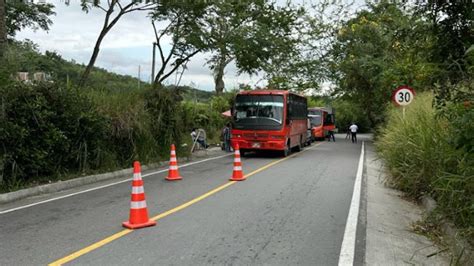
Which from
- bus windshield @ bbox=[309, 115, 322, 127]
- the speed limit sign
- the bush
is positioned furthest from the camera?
bus windshield @ bbox=[309, 115, 322, 127]

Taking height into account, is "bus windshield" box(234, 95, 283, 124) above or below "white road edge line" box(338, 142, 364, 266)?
above

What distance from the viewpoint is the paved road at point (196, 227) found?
5.60 metres

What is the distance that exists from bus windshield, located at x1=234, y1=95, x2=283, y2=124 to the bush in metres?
8.22

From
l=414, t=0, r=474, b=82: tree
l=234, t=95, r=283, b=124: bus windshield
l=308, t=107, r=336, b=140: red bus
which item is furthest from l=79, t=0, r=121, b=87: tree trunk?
l=308, t=107, r=336, b=140: red bus

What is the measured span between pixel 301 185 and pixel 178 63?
1298 centimetres

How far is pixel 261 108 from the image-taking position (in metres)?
20.2

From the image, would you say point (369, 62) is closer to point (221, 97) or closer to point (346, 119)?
point (221, 97)

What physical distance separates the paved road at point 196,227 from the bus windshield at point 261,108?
8531 millimetres

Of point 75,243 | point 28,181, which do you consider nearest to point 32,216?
point 75,243

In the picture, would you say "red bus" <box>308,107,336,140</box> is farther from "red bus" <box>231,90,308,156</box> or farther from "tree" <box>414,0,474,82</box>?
"tree" <box>414,0,474,82</box>

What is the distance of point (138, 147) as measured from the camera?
50.7 feet

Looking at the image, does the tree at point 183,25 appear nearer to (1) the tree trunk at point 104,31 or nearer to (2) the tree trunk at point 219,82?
(1) the tree trunk at point 104,31

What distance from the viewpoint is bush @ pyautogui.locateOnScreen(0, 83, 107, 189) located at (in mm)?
10125

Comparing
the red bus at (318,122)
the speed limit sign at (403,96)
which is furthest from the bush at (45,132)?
the red bus at (318,122)
